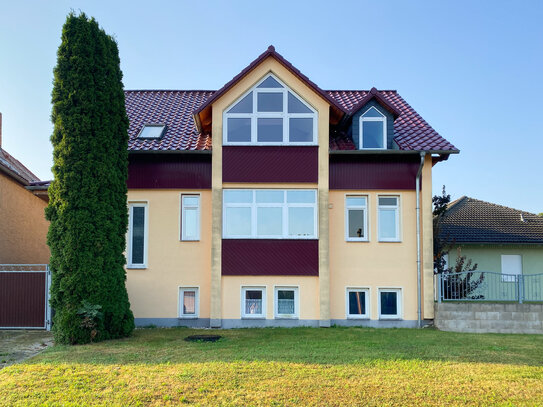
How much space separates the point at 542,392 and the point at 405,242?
25.5 ft

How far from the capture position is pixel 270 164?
15789 mm

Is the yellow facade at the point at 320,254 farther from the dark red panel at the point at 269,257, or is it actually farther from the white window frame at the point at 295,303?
the dark red panel at the point at 269,257

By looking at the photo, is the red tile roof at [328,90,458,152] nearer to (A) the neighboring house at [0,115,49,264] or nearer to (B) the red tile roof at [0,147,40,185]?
(A) the neighboring house at [0,115,49,264]

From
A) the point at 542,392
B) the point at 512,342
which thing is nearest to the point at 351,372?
the point at 542,392

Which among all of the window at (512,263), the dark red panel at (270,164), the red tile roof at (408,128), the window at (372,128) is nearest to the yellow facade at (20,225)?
the dark red panel at (270,164)

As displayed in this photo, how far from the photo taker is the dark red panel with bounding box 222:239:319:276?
15.5m

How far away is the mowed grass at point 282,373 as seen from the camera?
806cm

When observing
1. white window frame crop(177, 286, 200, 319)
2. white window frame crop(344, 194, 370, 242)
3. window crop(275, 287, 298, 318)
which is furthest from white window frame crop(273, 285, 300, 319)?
white window frame crop(177, 286, 200, 319)

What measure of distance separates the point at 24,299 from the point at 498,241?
1948cm

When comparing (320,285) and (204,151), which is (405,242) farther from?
(204,151)

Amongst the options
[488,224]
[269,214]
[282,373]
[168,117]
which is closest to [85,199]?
[269,214]

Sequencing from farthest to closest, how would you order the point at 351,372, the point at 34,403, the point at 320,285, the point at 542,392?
the point at 320,285
the point at 351,372
the point at 542,392
the point at 34,403

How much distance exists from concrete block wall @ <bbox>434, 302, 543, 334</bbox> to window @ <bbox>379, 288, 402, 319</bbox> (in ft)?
4.48

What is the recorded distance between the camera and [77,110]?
508 inches
